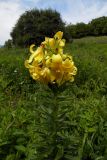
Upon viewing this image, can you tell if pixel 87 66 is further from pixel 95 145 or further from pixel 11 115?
pixel 95 145

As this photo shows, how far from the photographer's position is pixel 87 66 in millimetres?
7973

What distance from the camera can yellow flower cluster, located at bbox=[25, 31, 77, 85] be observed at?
10.7 feet

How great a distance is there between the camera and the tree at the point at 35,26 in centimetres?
1920

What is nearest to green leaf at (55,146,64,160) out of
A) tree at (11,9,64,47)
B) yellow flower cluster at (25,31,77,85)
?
yellow flower cluster at (25,31,77,85)

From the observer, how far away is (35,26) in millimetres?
19281

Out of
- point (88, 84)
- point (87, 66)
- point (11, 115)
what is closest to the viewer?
point (11, 115)

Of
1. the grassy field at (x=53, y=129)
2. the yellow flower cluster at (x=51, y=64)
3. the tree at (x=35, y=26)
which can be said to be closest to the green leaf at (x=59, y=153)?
the grassy field at (x=53, y=129)

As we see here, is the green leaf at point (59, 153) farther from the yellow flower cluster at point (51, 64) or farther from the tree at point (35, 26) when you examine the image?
the tree at point (35, 26)

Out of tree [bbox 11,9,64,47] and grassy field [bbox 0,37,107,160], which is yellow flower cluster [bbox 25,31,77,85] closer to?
grassy field [bbox 0,37,107,160]

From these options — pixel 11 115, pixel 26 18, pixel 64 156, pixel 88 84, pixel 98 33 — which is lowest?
pixel 64 156

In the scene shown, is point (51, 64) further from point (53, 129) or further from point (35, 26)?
point (35, 26)

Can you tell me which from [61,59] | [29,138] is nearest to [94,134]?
[29,138]

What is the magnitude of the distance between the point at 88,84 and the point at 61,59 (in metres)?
4.02

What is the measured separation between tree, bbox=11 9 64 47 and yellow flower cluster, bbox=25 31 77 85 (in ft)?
51.1
